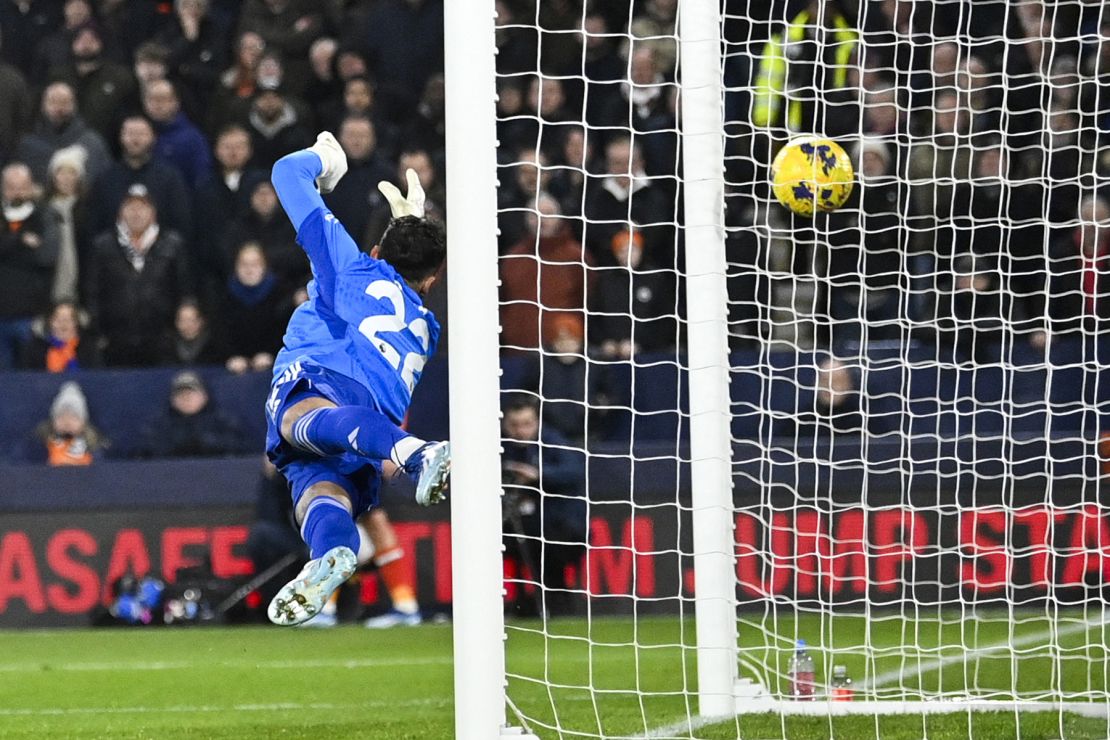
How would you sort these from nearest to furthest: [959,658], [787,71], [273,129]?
[959,658] < [787,71] < [273,129]

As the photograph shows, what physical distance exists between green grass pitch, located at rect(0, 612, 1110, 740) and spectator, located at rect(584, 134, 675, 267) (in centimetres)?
237

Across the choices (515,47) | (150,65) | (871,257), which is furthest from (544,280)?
(150,65)

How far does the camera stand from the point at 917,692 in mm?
6133

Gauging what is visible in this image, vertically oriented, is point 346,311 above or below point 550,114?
below

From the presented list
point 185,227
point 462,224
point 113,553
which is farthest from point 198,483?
A: point 462,224

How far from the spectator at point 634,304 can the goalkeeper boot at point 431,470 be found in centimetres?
458

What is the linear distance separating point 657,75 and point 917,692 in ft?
17.6

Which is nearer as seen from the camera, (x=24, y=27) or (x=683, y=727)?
(x=683, y=727)

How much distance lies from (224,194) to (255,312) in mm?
893

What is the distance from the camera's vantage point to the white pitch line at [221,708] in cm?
675

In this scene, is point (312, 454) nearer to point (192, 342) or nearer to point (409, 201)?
point (409, 201)

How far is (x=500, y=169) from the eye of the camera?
10500 millimetres

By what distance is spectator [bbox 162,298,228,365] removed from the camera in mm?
10367

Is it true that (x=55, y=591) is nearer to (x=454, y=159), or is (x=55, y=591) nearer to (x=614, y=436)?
(x=614, y=436)
